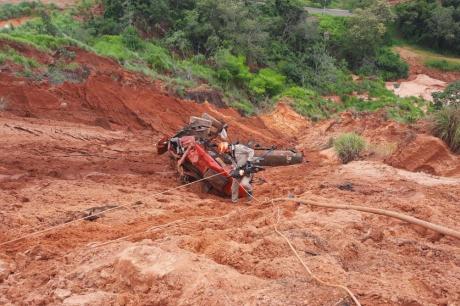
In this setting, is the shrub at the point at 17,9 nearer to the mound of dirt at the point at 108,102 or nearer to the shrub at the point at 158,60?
the shrub at the point at 158,60

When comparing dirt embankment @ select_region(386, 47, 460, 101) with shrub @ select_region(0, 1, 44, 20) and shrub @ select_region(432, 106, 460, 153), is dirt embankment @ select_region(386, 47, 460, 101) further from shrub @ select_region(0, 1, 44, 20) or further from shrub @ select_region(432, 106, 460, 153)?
shrub @ select_region(0, 1, 44, 20)

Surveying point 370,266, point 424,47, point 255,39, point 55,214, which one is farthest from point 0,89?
point 424,47

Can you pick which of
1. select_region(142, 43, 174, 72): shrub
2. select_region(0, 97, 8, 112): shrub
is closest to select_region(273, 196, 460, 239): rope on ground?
select_region(0, 97, 8, 112): shrub

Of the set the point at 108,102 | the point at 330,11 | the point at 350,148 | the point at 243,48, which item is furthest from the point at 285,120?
the point at 330,11

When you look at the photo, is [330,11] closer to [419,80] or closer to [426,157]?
[419,80]

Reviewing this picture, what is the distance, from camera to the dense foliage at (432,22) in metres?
35.2

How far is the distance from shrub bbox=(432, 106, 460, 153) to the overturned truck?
4.23m

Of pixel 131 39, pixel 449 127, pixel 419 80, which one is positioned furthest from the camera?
pixel 419 80

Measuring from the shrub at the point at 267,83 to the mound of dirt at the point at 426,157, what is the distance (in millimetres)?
12555

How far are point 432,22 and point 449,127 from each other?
28312 mm

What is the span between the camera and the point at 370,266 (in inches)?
200

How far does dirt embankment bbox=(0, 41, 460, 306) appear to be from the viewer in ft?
14.7

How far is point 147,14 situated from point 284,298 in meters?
22.3

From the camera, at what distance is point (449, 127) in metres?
10.9
